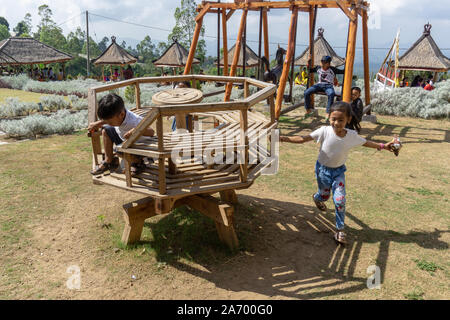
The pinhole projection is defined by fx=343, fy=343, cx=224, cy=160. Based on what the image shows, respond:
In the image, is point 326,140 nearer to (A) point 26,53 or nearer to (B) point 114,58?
(B) point 114,58

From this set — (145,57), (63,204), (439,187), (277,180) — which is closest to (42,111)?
(63,204)

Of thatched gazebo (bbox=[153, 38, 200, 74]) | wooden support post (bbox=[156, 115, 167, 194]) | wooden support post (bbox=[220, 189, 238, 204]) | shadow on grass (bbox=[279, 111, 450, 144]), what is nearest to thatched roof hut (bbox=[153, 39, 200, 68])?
thatched gazebo (bbox=[153, 38, 200, 74])

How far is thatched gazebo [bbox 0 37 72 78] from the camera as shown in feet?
86.0

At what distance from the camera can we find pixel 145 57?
109875mm

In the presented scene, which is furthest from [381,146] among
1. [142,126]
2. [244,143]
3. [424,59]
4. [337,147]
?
[424,59]

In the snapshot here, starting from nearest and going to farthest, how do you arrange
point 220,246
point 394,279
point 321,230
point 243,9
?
point 394,279 < point 220,246 < point 321,230 < point 243,9

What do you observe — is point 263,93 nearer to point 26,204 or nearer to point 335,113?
point 335,113

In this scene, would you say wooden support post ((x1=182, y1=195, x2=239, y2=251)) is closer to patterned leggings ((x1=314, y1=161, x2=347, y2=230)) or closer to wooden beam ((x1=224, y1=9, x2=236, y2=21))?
patterned leggings ((x1=314, y1=161, x2=347, y2=230))

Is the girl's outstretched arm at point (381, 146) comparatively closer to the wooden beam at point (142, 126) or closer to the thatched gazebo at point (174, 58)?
the wooden beam at point (142, 126)

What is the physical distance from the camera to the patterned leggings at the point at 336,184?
411 cm

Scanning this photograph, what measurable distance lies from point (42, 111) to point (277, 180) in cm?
1105

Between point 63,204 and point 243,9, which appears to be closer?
point 63,204

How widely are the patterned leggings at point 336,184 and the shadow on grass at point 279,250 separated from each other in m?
0.41

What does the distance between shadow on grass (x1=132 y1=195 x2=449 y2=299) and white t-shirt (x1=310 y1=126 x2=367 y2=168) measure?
1055 mm
